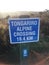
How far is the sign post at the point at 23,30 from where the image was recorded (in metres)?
4.61

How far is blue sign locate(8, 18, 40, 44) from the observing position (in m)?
4.61

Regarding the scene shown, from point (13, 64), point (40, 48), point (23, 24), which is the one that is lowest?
point (13, 64)

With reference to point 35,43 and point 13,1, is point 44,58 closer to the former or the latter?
point 35,43

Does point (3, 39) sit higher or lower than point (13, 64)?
higher

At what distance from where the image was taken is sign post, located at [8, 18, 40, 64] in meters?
4.61

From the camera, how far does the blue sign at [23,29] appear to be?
461 centimetres

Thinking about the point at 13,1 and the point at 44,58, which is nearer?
the point at 13,1

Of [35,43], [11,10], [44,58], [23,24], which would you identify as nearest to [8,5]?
[11,10]

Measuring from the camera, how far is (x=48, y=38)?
4.89 metres

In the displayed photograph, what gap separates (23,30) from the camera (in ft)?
15.2

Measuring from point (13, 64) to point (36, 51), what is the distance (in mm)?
546

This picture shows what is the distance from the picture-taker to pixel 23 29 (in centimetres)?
462

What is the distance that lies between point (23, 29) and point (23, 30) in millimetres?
20

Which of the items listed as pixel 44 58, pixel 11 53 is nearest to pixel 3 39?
pixel 11 53
